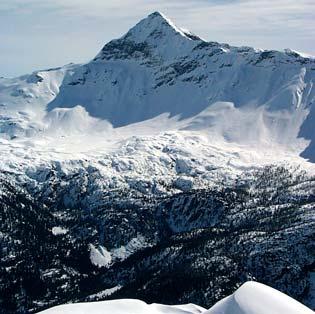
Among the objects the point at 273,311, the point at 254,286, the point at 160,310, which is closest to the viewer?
the point at 273,311

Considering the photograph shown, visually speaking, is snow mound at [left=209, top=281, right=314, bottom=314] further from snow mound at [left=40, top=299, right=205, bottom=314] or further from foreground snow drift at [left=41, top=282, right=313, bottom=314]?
snow mound at [left=40, top=299, right=205, bottom=314]

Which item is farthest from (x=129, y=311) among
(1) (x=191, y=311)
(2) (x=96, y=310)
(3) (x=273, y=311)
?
(3) (x=273, y=311)

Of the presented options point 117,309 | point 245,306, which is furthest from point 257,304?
point 117,309

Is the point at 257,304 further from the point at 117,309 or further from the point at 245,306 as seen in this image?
the point at 117,309

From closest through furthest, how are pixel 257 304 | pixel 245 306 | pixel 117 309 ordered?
pixel 245 306 < pixel 257 304 < pixel 117 309

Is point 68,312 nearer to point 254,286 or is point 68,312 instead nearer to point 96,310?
point 96,310

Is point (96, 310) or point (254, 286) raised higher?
point (254, 286)

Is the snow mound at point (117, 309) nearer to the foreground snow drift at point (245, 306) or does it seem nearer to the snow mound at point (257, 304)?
the foreground snow drift at point (245, 306)

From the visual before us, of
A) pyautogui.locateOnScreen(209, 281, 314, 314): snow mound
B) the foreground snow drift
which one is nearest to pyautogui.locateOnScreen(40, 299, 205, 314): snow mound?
the foreground snow drift
